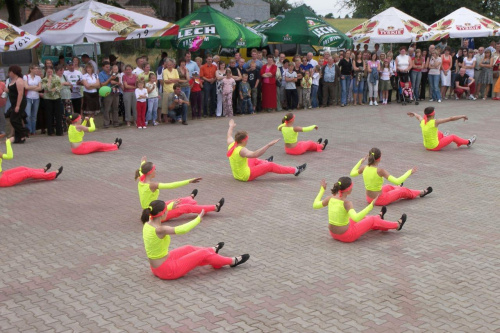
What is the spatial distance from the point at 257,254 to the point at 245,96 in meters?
12.4

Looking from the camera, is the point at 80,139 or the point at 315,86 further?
the point at 315,86

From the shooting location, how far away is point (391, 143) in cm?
1561

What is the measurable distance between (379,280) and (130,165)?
7.44 metres

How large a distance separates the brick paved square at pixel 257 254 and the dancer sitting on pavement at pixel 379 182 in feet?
0.65

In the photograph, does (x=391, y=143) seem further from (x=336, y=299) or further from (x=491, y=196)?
(x=336, y=299)

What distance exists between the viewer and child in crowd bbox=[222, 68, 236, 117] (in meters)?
19.5

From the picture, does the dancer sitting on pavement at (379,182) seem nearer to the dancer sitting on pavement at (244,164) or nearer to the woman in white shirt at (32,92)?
the dancer sitting on pavement at (244,164)

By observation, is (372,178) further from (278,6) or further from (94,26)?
(278,6)

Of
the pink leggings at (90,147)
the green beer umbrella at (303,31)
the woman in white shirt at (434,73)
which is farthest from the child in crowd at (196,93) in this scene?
the woman in white shirt at (434,73)

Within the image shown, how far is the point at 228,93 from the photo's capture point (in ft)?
64.7

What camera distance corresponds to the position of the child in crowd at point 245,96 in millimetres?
19975

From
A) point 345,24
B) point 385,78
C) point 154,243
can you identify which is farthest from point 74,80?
point 345,24

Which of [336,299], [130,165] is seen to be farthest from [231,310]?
[130,165]

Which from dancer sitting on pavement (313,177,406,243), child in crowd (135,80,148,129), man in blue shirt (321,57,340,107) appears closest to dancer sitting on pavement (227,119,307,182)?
dancer sitting on pavement (313,177,406,243)
